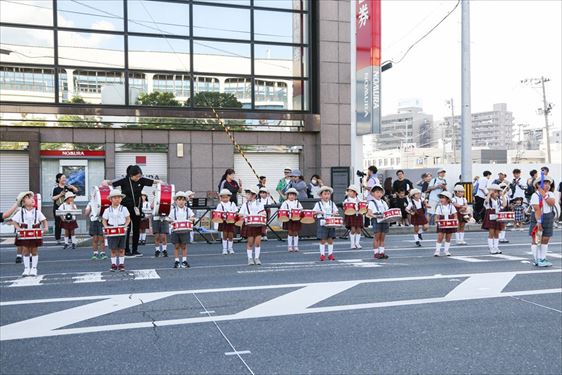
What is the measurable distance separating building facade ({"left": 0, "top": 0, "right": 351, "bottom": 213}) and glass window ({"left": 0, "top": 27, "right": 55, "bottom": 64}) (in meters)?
0.04

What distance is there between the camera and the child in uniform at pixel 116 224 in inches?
474

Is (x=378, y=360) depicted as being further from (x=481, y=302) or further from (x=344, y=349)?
(x=481, y=302)

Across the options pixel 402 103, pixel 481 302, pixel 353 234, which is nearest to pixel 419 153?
pixel 402 103

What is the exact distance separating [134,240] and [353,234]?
18.1ft

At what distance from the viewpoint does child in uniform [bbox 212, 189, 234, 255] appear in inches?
568

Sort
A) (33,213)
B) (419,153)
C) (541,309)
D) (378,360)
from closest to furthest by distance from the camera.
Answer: (378,360), (541,309), (33,213), (419,153)

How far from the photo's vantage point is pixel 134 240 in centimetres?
1455

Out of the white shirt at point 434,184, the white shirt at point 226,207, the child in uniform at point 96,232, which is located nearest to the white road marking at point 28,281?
the child in uniform at point 96,232

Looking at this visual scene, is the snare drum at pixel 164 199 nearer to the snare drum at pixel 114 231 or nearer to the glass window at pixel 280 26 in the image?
the snare drum at pixel 114 231

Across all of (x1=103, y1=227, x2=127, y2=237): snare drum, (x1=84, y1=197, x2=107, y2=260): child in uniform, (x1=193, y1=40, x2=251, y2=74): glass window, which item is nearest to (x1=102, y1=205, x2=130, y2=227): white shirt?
(x1=103, y1=227, x2=127, y2=237): snare drum

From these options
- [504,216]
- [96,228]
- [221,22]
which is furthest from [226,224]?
[221,22]

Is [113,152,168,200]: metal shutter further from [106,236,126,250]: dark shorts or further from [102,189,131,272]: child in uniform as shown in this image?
[106,236,126,250]: dark shorts

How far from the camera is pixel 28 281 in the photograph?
35.9 feet

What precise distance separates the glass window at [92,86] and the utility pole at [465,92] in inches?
511
